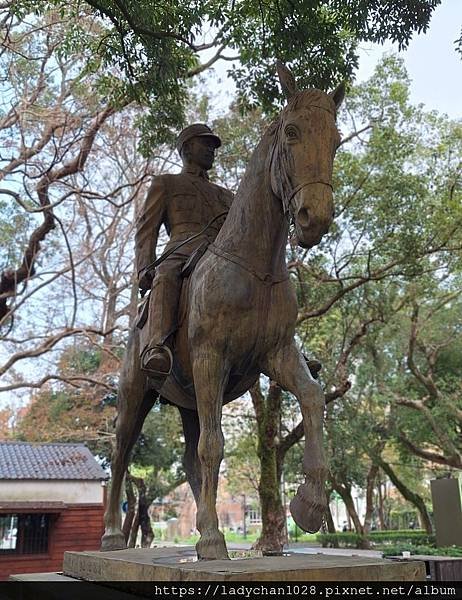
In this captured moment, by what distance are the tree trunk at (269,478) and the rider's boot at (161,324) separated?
998 cm

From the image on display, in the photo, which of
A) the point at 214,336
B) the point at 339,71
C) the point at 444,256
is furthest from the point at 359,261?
the point at 214,336

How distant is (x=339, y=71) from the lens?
622cm

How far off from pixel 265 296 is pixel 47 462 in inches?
682

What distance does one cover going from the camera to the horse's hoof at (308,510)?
2842 mm

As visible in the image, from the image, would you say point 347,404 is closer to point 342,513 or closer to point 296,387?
point 296,387

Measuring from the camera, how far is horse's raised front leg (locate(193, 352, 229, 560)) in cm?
301

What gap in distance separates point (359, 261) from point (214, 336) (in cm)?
1249

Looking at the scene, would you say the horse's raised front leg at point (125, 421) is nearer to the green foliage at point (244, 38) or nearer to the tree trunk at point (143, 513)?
the green foliage at point (244, 38)

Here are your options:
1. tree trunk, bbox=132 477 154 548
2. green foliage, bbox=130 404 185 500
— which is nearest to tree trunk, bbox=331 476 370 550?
green foliage, bbox=130 404 185 500

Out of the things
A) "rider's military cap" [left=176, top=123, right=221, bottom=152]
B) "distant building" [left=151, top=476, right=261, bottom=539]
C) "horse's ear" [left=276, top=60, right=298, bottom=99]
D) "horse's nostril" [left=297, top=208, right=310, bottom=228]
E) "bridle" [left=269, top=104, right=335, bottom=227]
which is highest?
"rider's military cap" [left=176, top=123, right=221, bottom=152]

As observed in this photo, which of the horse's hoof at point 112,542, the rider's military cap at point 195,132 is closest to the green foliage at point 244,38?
the rider's military cap at point 195,132

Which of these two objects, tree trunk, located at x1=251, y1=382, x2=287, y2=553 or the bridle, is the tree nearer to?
tree trunk, located at x1=251, y1=382, x2=287, y2=553

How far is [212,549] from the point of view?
2.92 metres

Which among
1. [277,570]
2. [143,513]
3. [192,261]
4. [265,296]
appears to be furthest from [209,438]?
[143,513]
